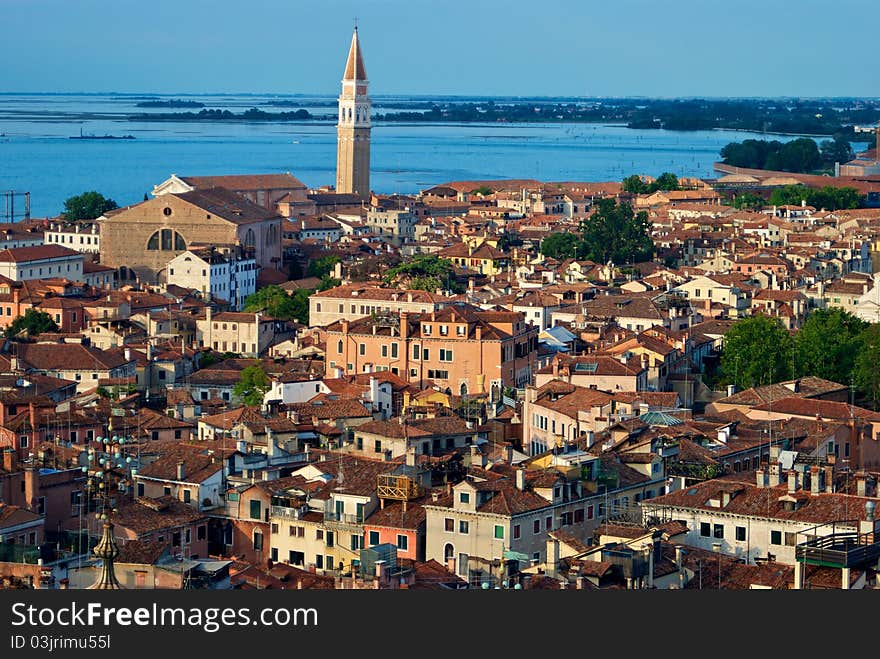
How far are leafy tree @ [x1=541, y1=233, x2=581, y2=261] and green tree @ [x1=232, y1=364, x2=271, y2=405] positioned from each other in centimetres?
1599

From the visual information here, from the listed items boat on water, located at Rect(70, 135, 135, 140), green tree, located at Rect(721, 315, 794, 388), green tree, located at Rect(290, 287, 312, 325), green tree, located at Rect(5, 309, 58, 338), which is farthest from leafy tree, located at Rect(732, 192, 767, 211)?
boat on water, located at Rect(70, 135, 135, 140)

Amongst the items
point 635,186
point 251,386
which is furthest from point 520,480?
point 635,186

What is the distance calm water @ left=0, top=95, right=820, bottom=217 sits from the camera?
7644 cm

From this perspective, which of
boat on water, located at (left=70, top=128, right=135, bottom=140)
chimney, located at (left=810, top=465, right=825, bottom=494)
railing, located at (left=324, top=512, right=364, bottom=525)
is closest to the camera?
chimney, located at (left=810, top=465, right=825, bottom=494)

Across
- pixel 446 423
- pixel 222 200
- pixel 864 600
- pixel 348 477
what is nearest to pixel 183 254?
pixel 222 200

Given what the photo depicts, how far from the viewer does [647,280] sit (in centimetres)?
3067

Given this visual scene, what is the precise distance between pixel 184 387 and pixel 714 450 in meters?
7.65

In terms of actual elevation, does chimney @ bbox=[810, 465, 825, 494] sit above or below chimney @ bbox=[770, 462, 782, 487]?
above

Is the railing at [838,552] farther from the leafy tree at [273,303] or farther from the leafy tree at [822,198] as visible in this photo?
the leafy tree at [822,198]

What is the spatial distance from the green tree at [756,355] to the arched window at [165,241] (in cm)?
1454

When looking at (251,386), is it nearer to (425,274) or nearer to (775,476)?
(775,476)

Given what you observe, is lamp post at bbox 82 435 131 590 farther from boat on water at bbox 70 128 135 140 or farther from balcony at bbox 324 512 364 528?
boat on water at bbox 70 128 135 140

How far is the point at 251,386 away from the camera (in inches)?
794

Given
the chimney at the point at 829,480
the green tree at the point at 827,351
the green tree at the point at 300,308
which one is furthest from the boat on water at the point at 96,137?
the chimney at the point at 829,480
